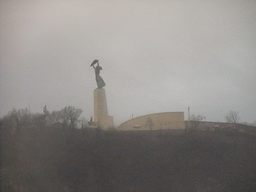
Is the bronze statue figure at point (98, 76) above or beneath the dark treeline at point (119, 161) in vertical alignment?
above

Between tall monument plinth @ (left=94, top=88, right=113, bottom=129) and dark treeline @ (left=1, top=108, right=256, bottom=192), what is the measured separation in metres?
2.47

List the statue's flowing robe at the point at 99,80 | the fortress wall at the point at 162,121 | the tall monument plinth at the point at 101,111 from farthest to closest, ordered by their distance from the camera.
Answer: the fortress wall at the point at 162,121, the statue's flowing robe at the point at 99,80, the tall monument plinth at the point at 101,111

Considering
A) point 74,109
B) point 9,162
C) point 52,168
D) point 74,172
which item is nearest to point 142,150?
point 74,172

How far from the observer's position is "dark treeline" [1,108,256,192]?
1395 cm

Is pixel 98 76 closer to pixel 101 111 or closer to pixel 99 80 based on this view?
pixel 99 80

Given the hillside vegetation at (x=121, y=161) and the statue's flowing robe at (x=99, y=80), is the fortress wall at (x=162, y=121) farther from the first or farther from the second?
the statue's flowing robe at (x=99, y=80)

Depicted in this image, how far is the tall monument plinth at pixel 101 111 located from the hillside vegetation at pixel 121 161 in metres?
2.55

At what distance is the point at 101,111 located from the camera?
22391 millimetres

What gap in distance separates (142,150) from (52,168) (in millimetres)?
6859

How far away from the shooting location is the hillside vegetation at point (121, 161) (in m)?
13.9

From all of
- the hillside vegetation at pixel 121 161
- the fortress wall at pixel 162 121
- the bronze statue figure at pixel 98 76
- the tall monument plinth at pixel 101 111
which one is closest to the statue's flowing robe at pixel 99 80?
the bronze statue figure at pixel 98 76

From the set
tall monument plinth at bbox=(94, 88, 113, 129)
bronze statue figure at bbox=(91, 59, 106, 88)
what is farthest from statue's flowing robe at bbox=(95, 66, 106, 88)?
tall monument plinth at bbox=(94, 88, 113, 129)

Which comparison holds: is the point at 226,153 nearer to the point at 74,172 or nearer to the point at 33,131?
the point at 74,172

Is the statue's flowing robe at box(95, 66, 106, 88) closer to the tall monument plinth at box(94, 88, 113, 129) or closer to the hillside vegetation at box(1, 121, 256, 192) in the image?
the tall monument plinth at box(94, 88, 113, 129)
